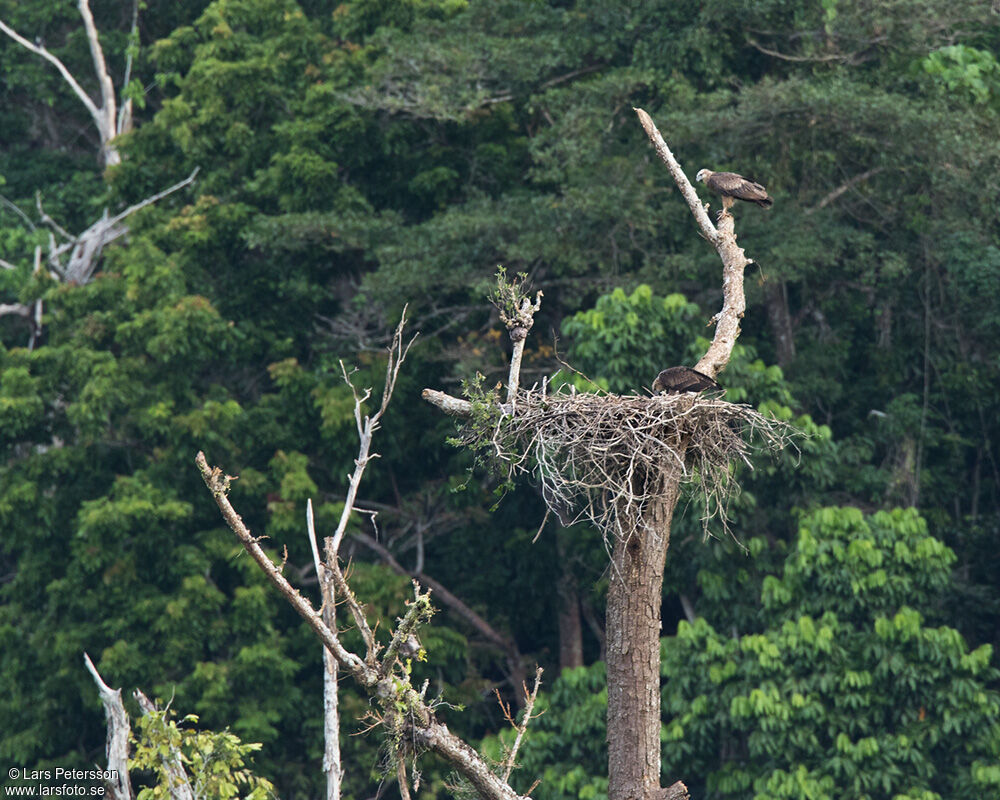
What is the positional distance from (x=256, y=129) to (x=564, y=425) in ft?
37.1

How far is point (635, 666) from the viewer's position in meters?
6.11

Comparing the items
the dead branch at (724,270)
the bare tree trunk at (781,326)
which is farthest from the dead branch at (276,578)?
the bare tree trunk at (781,326)

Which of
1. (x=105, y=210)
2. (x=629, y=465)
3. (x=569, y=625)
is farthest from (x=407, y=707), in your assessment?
(x=105, y=210)

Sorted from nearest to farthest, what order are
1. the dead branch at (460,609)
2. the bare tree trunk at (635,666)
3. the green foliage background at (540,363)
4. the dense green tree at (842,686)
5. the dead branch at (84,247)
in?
the bare tree trunk at (635,666)
the dense green tree at (842,686)
the green foliage background at (540,363)
the dead branch at (460,609)
the dead branch at (84,247)

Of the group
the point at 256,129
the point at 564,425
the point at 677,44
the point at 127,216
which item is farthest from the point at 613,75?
the point at 564,425

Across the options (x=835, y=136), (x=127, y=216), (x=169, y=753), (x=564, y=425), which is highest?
(x=564, y=425)

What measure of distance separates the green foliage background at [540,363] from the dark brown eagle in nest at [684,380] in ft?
19.4

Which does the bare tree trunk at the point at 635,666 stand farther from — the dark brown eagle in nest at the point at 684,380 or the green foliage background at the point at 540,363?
the green foliage background at the point at 540,363

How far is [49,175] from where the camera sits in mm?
19609

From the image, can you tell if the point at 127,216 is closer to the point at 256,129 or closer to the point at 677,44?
the point at 256,129

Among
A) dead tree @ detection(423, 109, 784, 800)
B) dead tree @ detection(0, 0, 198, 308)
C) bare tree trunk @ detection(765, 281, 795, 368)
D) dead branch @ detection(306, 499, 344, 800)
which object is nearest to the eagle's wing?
dead tree @ detection(423, 109, 784, 800)

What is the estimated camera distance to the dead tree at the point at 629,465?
5.68 meters

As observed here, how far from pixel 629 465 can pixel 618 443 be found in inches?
3.9

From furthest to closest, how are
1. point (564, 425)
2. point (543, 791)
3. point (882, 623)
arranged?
point (543, 791)
point (882, 623)
point (564, 425)
